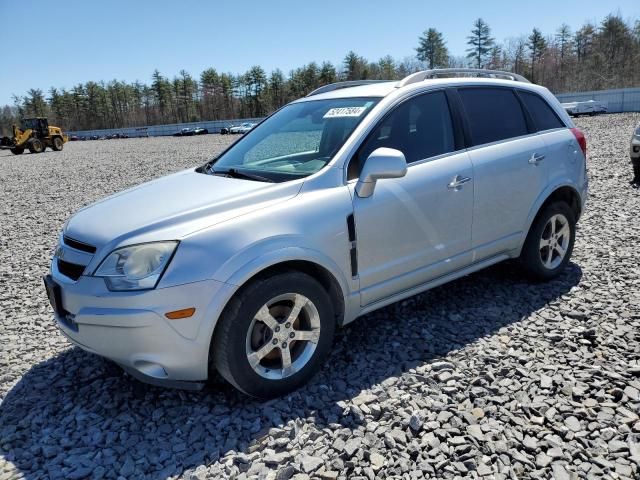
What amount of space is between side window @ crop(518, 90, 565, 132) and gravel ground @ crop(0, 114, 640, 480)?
4.80ft

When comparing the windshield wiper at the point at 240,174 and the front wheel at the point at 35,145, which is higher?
the front wheel at the point at 35,145

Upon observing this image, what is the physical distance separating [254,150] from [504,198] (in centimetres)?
205

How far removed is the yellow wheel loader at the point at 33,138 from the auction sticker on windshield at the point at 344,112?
3545 centimetres

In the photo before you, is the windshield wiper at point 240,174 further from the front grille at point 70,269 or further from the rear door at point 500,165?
the rear door at point 500,165

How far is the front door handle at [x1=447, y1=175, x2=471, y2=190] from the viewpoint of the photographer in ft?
11.8

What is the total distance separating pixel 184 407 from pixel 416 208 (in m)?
1.98

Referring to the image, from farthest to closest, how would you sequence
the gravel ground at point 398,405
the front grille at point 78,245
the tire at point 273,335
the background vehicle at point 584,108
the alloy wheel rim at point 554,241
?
the background vehicle at point 584,108 → the alloy wheel rim at point 554,241 → the front grille at point 78,245 → the tire at point 273,335 → the gravel ground at point 398,405

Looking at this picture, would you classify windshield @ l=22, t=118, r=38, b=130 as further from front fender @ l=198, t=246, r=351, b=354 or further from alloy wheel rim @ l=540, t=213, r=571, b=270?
front fender @ l=198, t=246, r=351, b=354

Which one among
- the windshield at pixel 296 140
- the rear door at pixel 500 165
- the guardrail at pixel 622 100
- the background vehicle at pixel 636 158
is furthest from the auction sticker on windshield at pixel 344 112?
the guardrail at pixel 622 100

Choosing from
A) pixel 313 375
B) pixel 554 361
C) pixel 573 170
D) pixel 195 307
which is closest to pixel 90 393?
pixel 195 307

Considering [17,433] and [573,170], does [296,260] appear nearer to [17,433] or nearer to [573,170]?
[17,433]

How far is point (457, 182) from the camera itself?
362 centimetres

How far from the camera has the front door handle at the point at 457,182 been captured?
358 cm

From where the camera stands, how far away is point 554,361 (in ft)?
10.7
